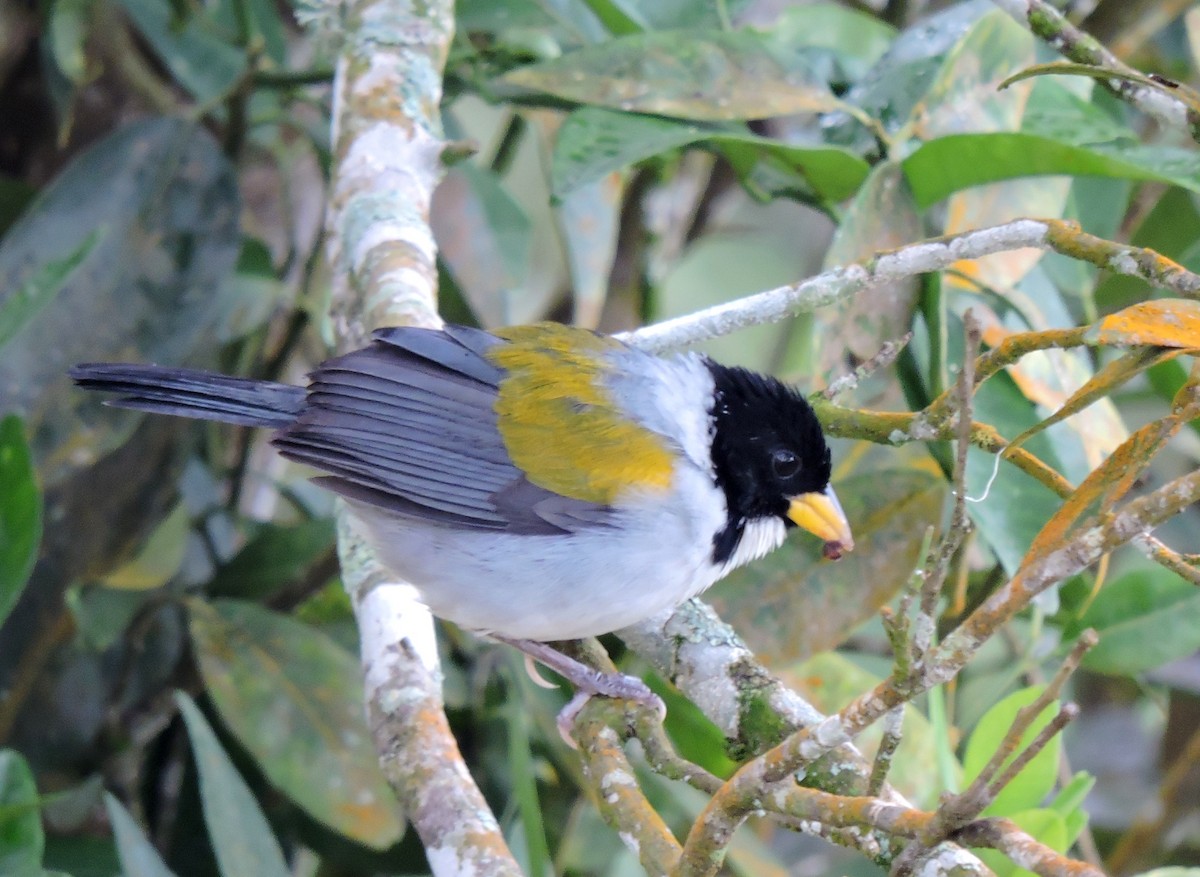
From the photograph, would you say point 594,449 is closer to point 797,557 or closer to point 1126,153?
point 797,557

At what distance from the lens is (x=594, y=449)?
2.14m

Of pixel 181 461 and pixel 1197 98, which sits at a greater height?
pixel 1197 98

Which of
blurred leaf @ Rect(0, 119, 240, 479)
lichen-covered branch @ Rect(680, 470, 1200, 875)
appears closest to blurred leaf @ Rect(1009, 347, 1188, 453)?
lichen-covered branch @ Rect(680, 470, 1200, 875)

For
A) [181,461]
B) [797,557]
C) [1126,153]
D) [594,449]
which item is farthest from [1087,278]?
[181,461]

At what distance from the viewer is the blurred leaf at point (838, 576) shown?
2.12 m

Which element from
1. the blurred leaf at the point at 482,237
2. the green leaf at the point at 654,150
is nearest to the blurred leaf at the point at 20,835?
the green leaf at the point at 654,150

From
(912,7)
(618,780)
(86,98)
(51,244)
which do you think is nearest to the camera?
(618,780)

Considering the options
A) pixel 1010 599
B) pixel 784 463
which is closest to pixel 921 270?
pixel 784 463

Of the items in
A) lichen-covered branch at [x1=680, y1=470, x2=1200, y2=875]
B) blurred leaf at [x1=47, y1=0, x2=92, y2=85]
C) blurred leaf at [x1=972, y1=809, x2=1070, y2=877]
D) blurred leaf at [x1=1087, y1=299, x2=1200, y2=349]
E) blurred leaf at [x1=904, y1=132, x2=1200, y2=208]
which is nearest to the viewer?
lichen-covered branch at [x1=680, y1=470, x2=1200, y2=875]

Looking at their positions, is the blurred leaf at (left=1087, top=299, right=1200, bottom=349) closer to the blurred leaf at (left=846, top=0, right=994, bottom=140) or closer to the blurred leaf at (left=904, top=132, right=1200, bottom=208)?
the blurred leaf at (left=904, top=132, right=1200, bottom=208)

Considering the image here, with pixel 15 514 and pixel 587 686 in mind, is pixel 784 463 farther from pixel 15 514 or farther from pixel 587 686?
pixel 15 514

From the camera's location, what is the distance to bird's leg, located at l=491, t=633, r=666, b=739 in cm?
193

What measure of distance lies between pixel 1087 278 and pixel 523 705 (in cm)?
144

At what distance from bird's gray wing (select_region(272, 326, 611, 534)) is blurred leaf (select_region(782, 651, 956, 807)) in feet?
1.64
